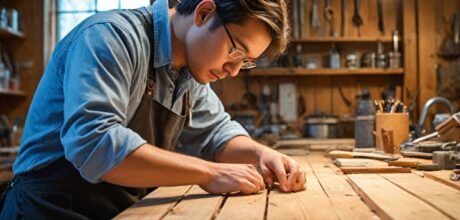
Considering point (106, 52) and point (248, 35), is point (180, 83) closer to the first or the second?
point (248, 35)

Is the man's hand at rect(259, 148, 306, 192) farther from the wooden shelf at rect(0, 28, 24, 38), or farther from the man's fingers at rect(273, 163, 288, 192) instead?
the wooden shelf at rect(0, 28, 24, 38)

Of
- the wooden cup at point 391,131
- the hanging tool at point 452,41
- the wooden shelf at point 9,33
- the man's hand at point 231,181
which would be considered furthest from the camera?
the hanging tool at point 452,41

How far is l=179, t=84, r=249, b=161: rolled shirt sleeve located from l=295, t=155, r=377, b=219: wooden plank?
38cm

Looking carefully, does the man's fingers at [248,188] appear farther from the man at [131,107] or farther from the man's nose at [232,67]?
the man's nose at [232,67]

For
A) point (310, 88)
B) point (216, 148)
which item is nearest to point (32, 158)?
point (216, 148)

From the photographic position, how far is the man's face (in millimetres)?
1468

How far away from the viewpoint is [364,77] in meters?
5.28

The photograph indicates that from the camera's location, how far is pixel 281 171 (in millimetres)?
1547

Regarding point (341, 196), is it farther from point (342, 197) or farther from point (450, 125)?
point (450, 125)

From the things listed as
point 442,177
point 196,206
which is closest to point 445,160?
point 442,177

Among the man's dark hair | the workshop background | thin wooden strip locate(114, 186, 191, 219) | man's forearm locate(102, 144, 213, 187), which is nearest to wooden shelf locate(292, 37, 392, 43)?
the workshop background

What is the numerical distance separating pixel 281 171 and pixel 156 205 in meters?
A: 0.46

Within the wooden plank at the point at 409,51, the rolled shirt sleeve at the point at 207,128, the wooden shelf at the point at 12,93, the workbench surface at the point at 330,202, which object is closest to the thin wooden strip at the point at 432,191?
the workbench surface at the point at 330,202

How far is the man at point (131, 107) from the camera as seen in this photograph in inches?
47.5
